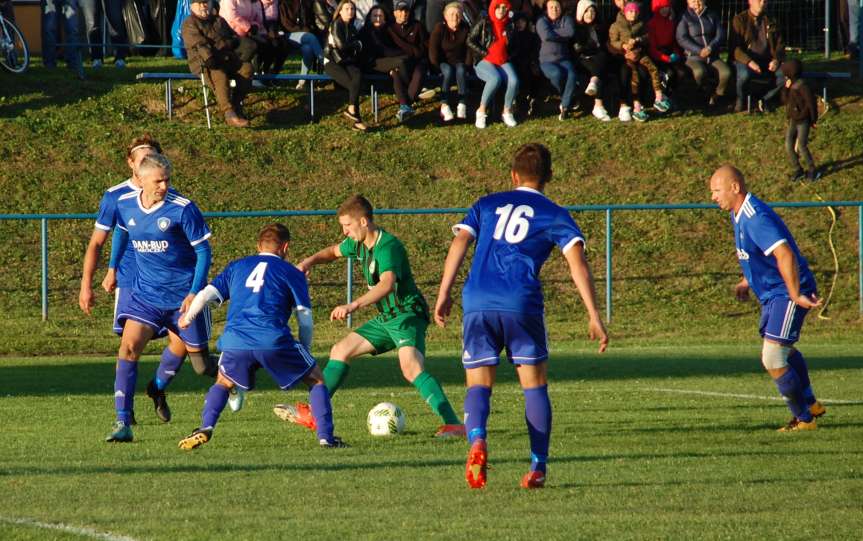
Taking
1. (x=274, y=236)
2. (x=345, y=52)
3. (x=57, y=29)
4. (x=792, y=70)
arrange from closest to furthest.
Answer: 1. (x=274, y=236)
2. (x=792, y=70)
3. (x=345, y=52)
4. (x=57, y=29)

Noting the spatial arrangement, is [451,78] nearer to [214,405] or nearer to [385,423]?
[385,423]

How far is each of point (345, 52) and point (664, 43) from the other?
532 cm

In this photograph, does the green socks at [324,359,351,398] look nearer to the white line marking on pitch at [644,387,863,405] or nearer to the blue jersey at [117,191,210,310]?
the blue jersey at [117,191,210,310]

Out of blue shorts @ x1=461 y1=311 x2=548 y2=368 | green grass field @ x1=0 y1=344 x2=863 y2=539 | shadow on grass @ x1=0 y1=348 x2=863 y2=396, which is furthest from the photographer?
shadow on grass @ x1=0 y1=348 x2=863 y2=396

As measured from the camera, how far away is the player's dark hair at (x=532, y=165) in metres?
7.78

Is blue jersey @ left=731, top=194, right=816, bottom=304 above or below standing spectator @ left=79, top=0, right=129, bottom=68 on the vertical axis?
below

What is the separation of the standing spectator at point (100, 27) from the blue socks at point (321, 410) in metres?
16.9

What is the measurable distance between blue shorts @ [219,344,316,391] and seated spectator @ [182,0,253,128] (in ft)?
46.2

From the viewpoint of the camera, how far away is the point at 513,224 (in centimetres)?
767

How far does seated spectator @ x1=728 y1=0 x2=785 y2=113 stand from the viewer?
937 inches

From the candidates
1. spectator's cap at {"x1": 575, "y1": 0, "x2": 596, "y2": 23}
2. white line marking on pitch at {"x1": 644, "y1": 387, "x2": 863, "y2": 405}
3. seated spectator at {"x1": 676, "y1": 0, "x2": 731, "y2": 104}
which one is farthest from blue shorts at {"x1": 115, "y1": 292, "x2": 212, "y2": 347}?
seated spectator at {"x1": 676, "y1": 0, "x2": 731, "y2": 104}

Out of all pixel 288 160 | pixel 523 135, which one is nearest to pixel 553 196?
pixel 523 135

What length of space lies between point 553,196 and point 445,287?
A: 15.2 metres

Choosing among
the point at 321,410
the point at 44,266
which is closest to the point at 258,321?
the point at 321,410
